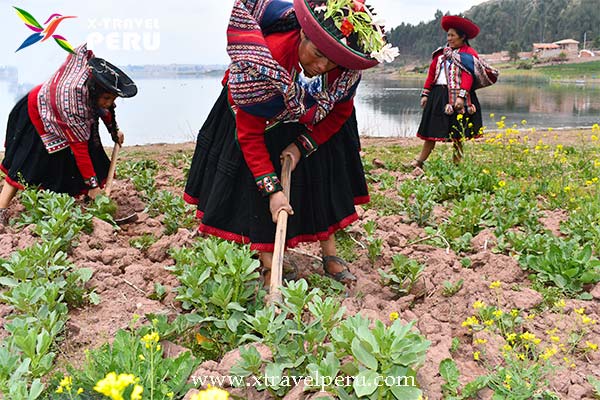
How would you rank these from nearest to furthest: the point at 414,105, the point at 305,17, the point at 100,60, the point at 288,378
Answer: the point at 288,378
the point at 305,17
the point at 100,60
the point at 414,105

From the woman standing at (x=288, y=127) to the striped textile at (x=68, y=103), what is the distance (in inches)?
49.6

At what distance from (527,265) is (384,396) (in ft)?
5.05

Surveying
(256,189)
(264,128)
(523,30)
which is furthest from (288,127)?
(523,30)

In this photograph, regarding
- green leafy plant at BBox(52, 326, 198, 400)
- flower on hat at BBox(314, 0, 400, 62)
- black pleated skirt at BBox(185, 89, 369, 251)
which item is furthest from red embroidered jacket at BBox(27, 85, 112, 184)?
flower on hat at BBox(314, 0, 400, 62)

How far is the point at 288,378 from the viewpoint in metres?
1.82

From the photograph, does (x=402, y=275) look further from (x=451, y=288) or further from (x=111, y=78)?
(x=111, y=78)

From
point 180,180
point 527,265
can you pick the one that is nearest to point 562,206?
point 527,265

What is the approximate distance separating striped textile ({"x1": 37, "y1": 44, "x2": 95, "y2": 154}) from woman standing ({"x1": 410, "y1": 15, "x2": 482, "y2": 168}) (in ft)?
10.5

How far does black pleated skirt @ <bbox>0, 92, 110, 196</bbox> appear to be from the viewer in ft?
13.0

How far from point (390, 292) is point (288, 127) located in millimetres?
959

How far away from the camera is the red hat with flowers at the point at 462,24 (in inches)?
205

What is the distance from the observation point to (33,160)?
157 inches

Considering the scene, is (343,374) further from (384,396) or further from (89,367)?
(89,367)

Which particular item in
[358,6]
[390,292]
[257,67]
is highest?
[358,6]
